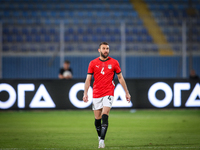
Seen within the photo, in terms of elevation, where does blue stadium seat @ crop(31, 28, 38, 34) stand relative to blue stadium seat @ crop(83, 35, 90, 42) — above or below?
above

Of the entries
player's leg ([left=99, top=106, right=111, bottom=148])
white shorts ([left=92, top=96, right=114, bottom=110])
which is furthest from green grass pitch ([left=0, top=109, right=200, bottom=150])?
white shorts ([left=92, top=96, right=114, bottom=110])

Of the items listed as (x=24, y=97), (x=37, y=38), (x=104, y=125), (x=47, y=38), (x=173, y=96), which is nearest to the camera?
(x=104, y=125)

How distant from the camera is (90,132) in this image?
749 centimetres

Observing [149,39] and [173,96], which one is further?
[149,39]

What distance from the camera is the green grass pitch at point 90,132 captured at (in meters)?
5.76

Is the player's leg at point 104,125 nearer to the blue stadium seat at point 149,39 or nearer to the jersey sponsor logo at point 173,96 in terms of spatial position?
the jersey sponsor logo at point 173,96

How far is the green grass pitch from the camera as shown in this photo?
5762mm

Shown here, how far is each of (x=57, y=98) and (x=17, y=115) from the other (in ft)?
4.53

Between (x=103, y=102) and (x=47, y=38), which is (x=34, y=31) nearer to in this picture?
(x=47, y=38)

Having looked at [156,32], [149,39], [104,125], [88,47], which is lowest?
[104,125]

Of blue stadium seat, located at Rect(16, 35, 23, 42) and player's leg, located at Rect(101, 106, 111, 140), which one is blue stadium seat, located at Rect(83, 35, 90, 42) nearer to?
blue stadium seat, located at Rect(16, 35, 23, 42)

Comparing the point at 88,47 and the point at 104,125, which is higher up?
the point at 88,47

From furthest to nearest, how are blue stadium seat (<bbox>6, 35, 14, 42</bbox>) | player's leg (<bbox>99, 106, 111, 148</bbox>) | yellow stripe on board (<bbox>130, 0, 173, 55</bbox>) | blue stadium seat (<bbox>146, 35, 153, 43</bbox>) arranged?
blue stadium seat (<bbox>146, 35, 153, 43</bbox>) → blue stadium seat (<bbox>6, 35, 14, 42</bbox>) → yellow stripe on board (<bbox>130, 0, 173, 55</bbox>) → player's leg (<bbox>99, 106, 111, 148</bbox>)

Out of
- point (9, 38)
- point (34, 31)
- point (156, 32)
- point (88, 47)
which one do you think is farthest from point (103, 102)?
point (34, 31)
